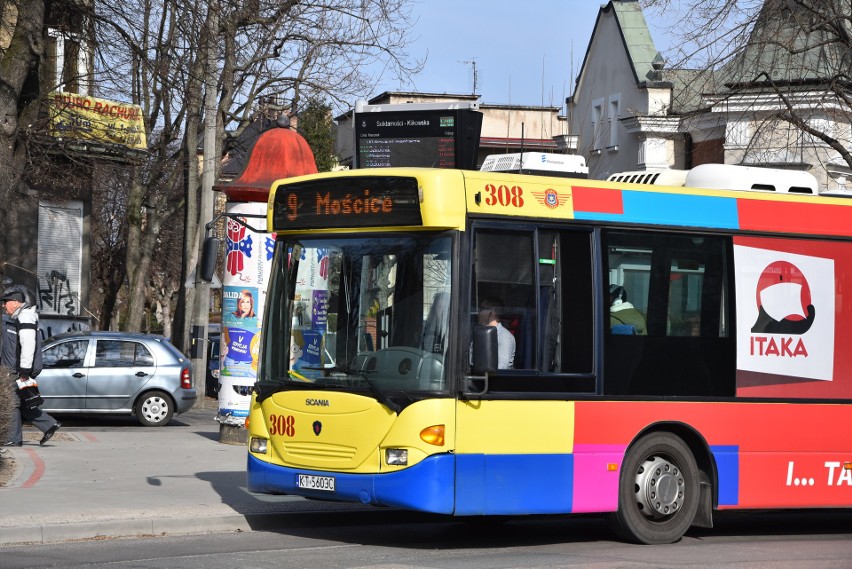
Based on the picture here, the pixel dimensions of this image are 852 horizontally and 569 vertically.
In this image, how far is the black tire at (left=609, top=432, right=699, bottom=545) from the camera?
1103 centimetres

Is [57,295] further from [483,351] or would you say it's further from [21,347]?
[483,351]

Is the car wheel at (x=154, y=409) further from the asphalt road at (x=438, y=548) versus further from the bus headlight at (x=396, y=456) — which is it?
the bus headlight at (x=396, y=456)

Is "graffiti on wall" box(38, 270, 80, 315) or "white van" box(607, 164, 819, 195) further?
"graffiti on wall" box(38, 270, 80, 315)

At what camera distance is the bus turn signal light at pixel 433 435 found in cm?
1011

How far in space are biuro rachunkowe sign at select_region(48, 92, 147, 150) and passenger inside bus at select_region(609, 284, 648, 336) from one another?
15.0m

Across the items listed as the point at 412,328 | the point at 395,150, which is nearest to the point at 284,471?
the point at 412,328

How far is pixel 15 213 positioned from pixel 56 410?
7.87 m

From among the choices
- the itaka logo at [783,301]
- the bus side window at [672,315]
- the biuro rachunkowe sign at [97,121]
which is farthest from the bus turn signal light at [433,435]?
the biuro rachunkowe sign at [97,121]

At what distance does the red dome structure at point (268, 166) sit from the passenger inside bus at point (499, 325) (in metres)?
8.51

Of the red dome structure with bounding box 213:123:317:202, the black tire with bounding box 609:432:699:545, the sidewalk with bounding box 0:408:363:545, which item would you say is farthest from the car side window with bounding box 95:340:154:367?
the black tire with bounding box 609:432:699:545

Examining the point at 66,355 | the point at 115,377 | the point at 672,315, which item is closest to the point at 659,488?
the point at 672,315

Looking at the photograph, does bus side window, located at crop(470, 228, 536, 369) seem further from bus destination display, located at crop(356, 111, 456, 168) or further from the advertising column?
the advertising column

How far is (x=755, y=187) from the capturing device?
13.2 meters

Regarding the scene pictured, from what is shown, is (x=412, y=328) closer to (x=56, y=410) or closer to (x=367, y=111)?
(x=367, y=111)
